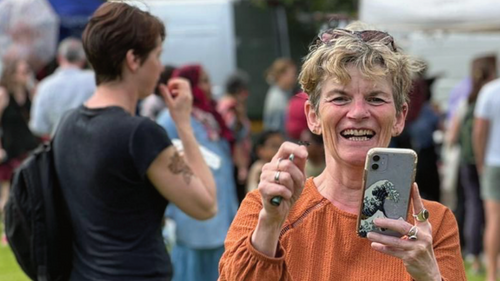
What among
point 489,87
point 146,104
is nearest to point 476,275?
point 489,87

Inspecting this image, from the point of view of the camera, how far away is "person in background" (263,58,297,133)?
11.6 m

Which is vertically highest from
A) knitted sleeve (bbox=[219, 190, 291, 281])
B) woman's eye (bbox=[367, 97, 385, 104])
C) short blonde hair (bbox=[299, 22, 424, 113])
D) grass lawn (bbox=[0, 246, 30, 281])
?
short blonde hair (bbox=[299, 22, 424, 113])

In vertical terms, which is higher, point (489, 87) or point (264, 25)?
point (489, 87)

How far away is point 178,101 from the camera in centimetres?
408

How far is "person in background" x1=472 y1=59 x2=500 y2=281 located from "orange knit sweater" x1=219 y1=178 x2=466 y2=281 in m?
5.43

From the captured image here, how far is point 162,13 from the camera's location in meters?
13.6

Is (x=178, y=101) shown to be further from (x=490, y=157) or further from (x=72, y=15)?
(x=72, y=15)

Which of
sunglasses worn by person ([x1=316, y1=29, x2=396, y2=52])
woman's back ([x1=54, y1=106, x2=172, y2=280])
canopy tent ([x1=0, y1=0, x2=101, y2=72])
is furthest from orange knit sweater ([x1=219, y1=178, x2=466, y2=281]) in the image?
canopy tent ([x1=0, y1=0, x2=101, y2=72])

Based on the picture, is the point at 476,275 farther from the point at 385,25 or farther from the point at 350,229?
the point at 350,229

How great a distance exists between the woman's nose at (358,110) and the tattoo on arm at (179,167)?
1.31m

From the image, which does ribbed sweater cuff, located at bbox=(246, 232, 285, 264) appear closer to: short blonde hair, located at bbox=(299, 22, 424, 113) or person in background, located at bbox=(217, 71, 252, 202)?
short blonde hair, located at bbox=(299, 22, 424, 113)

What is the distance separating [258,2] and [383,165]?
1249cm

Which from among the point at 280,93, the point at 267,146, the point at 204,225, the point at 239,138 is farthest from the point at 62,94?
the point at 280,93

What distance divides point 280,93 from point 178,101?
7745mm
